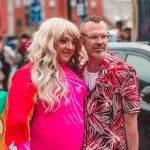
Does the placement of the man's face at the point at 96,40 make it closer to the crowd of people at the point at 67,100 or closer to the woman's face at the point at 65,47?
the crowd of people at the point at 67,100

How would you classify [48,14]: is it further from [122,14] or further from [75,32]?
[75,32]

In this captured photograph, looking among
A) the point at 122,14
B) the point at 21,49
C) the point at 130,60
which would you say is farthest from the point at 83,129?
the point at 122,14

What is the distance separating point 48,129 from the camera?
3.72 m

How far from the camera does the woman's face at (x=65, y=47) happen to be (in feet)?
12.4

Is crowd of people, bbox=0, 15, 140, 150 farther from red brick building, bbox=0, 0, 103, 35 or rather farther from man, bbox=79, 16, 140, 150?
red brick building, bbox=0, 0, 103, 35

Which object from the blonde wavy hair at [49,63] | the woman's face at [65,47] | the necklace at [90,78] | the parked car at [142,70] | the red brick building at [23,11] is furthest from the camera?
the red brick building at [23,11]

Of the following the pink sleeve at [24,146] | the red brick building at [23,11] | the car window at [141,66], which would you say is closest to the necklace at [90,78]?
the pink sleeve at [24,146]

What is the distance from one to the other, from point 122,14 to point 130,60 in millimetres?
82567

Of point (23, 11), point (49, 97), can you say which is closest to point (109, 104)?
point (49, 97)

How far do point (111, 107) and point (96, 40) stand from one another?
0.46 meters

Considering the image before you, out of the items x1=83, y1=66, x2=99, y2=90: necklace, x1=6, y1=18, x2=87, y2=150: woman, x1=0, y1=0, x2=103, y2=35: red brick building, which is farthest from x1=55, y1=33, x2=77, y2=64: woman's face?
x1=0, y1=0, x2=103, y2=35: red brick building

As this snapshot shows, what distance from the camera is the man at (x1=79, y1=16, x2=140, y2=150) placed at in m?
3.74

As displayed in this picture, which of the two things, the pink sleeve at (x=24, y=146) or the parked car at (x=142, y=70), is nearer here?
the pink sleeve at (x=24, y=146)

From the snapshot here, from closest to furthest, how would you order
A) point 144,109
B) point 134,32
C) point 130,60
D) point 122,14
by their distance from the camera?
1. point 144,109
2. point 130,60
3. point 134,32
4. point 122,14
